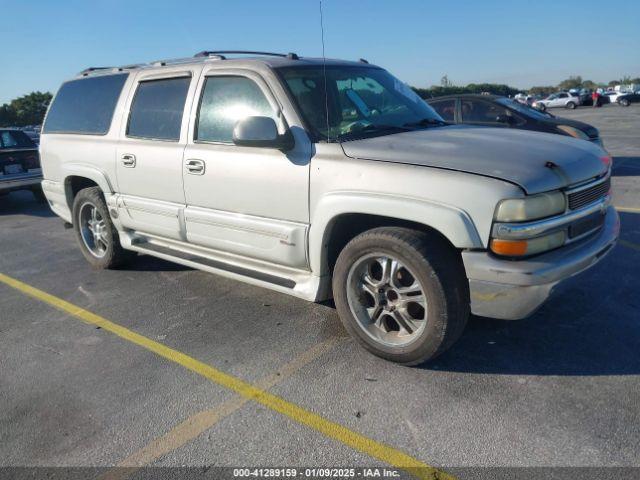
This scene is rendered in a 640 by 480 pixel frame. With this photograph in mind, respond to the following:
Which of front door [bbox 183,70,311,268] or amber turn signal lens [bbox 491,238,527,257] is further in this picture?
front door [bbox 183,70,311,268]

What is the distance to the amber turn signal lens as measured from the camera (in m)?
2.75

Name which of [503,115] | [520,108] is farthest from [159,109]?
[520,108]

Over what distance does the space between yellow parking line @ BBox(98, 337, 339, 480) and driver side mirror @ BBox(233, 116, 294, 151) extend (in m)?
1.48

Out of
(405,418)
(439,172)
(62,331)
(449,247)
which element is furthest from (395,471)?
(62,331)

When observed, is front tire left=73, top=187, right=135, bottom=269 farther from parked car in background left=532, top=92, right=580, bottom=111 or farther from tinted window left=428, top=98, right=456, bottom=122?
parked car in background left=532, top=92, right=580, bottom=111

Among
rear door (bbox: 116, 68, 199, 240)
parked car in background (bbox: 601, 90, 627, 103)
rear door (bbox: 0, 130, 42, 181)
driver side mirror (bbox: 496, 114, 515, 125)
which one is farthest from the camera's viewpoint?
parked car in background (bbox: 601, 90, 627, 103)

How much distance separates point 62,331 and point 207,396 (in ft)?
5.74

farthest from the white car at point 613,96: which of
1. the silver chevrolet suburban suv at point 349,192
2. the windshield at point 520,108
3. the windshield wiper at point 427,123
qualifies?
the silver chevrolet suburban suv at point 349,192

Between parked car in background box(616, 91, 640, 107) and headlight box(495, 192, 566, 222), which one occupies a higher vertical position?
parked car in background box(616, 91, 640, 107)

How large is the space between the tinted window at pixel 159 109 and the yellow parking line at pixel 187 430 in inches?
87.2

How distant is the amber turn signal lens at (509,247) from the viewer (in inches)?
108

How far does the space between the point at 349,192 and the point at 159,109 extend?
2272mm

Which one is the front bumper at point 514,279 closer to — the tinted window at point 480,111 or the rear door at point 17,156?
the tinted window at point 480,111

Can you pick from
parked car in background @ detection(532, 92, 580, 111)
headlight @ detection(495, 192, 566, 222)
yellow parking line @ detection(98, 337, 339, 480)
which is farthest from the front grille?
parked car in background @ detection(532, 92, 580, 111)
